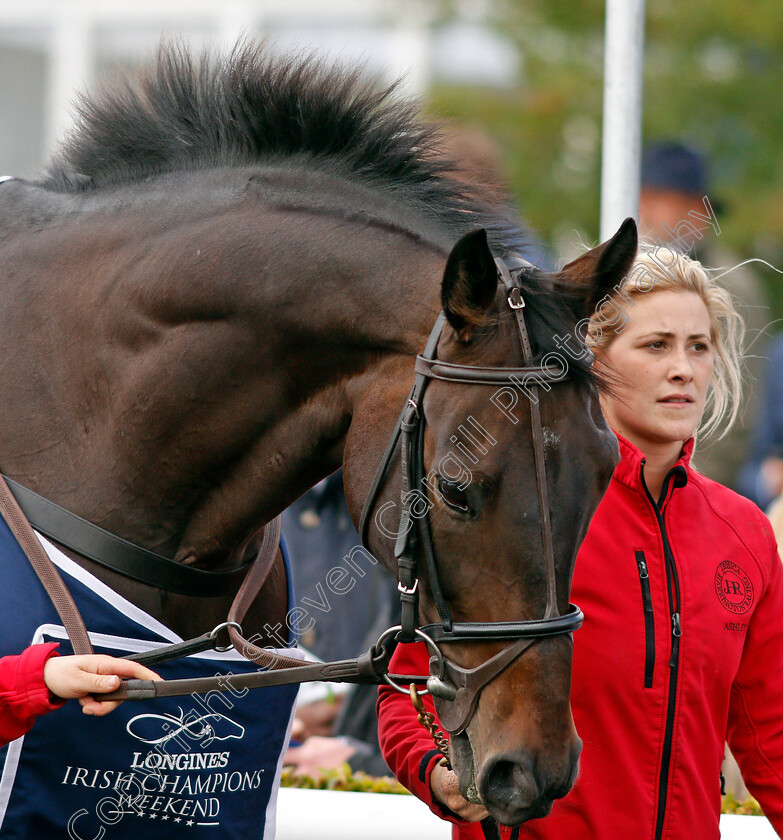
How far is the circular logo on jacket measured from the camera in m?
2.53

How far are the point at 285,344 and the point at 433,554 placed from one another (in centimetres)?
55

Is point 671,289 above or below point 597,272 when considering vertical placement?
below

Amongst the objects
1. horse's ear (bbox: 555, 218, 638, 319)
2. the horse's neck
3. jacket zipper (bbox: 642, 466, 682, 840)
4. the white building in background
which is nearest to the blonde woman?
jacket zipper (bbox: 642, 466, 682, 840)

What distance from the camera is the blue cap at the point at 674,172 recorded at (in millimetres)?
5773

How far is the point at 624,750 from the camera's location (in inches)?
94.0

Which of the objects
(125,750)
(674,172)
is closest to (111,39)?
(674,172)

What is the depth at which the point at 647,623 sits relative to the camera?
2.43 meters

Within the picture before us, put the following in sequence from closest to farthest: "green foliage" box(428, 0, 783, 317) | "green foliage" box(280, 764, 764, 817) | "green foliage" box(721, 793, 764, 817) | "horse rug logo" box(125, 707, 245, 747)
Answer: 1. "horse rug logo" box(125, 707, 245, 747)
2. "green foliage" box(721, 793, 764, 817)
3. "green foliage" box(280, 764, 764, 817)
4. "green foliage" box(428, 0, 783, 317)

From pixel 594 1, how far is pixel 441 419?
817cm

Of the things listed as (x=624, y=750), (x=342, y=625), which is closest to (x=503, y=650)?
(x=624, y=750)

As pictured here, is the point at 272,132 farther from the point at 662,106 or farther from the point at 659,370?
the point at 662,106

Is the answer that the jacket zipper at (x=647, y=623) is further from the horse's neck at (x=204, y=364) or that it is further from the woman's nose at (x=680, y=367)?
the horse's neck at (x=204, y=364)

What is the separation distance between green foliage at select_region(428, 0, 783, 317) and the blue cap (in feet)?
8.29

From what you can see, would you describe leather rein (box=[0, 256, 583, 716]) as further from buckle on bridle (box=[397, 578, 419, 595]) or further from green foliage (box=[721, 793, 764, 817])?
green foliage (box=[721, 793, 764, 817])
